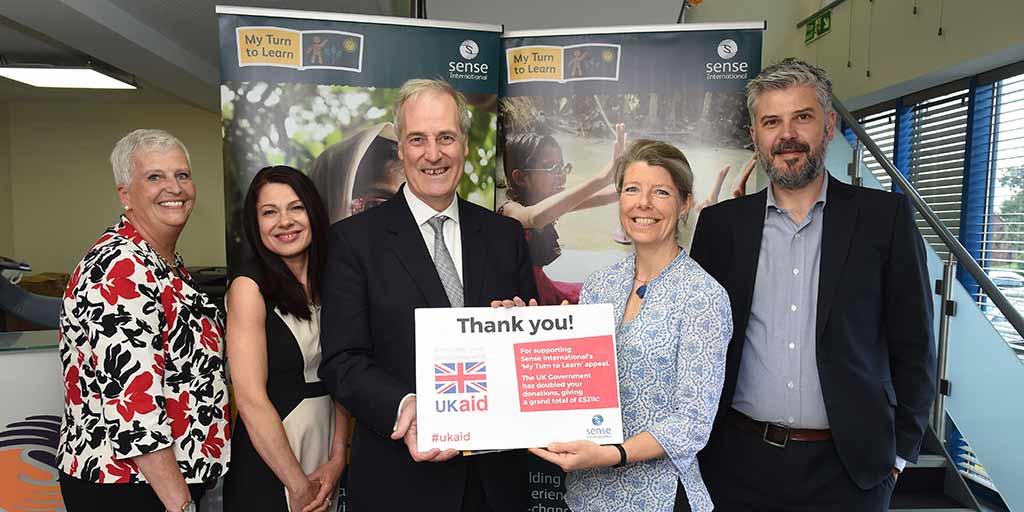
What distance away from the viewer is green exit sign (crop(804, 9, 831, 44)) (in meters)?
6.37

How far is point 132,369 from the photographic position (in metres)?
1.81

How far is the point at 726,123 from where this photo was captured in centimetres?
314

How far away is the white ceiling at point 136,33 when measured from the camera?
16.1ft

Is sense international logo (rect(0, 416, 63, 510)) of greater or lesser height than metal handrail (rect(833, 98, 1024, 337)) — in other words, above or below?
below

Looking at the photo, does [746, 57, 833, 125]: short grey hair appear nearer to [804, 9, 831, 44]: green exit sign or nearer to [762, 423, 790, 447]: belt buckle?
[762, 423, 790, 447]: belt buckle

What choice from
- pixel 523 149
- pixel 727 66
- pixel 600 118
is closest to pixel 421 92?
pixel 523 149

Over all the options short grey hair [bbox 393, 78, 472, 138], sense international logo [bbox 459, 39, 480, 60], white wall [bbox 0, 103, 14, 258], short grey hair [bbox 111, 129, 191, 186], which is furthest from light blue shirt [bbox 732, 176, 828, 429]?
white wall [bbox 0, 103, 14, 258]

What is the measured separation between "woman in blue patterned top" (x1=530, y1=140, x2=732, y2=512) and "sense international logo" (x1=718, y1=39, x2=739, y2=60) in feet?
5.68

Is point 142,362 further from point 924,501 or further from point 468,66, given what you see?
point 924,501

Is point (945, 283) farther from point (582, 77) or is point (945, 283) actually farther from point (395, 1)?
point (395, 1)

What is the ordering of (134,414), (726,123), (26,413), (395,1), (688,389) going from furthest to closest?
(395,1) → (726,123) → (26,413) → (134,414) → (688,389)

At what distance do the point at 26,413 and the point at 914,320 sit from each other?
3.34 m

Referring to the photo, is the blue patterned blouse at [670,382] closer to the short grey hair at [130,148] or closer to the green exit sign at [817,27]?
the short grey hair at [130,148]

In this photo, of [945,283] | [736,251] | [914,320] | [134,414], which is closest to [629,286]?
[736,251]
